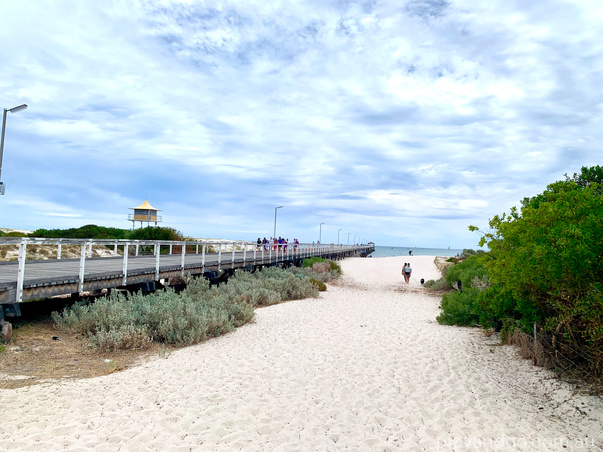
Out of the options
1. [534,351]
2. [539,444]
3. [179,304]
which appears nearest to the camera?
[539,444]

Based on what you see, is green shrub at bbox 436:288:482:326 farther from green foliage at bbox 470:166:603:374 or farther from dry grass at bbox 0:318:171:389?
dry grass at bbox 0:318:171:389

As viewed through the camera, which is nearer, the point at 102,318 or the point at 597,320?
the point at 597,320

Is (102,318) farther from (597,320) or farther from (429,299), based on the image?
(429,299)

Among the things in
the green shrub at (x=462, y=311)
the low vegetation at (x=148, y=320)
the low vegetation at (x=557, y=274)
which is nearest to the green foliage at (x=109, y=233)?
the low vegetation at (x=148, y=320)

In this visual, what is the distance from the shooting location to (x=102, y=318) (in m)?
9.16

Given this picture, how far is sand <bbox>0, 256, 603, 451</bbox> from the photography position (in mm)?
4711

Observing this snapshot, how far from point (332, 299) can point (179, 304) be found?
809 cm

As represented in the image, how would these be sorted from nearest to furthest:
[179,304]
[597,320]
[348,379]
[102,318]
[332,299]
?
1. [597,320]
2. [348,379]
3. [102,318]
4. [179,304]
5. [332,299]

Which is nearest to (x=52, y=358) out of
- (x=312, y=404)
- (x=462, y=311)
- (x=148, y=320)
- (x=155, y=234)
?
(x=148, y=320)

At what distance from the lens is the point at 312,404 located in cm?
574

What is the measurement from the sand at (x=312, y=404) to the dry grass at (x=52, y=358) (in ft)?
1.41

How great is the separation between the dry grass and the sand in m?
0.43

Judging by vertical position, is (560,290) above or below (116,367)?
above

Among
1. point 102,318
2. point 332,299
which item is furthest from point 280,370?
point 332,299
